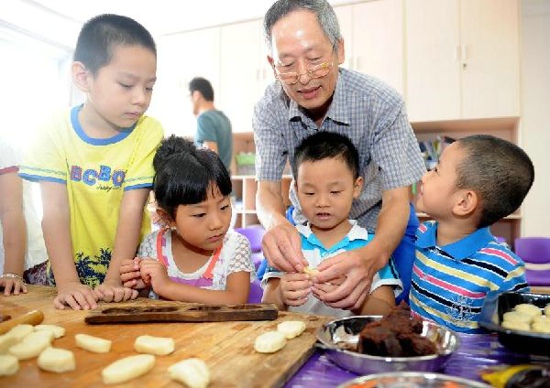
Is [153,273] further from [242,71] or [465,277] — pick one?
[242,71]

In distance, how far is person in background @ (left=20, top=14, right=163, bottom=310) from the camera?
1.51 metres

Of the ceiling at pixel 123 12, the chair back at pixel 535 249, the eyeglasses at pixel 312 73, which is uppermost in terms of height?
the ceiling at pixel 123 12

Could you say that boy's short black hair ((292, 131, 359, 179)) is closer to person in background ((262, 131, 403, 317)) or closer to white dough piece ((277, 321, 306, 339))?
person in background ((262, 131, 403, 317))

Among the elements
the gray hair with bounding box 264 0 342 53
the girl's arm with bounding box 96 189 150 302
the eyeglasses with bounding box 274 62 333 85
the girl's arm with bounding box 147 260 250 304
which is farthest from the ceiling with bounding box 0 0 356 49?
the girl's arm with bounding box 147 260 250 304

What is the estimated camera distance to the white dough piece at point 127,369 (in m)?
0.72

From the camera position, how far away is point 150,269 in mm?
1441

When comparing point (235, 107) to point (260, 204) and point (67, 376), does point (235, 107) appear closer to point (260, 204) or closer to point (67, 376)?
point (260, 204)

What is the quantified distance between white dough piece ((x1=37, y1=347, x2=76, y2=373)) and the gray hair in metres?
1.26

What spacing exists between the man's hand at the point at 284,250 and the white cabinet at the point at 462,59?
3.67 m

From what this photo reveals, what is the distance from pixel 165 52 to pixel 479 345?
5.98 meters

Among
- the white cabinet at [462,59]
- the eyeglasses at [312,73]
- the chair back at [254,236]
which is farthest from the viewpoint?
the white cabinet at [462,59]

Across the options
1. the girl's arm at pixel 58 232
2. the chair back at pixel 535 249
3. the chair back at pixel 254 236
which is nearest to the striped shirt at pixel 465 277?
the girl's arm at pixel 58 232

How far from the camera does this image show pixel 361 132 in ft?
5.95

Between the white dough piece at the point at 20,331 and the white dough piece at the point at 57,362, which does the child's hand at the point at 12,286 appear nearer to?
the white dough piece at the point at 20,331
